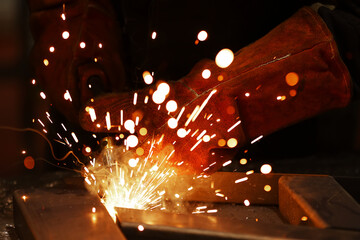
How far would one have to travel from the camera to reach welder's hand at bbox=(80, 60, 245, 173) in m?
1.51

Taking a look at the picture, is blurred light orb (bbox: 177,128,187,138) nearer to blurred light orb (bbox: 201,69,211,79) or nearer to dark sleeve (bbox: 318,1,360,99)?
blurred light orb (bbox: 201,69,211,79)

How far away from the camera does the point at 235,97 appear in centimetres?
155

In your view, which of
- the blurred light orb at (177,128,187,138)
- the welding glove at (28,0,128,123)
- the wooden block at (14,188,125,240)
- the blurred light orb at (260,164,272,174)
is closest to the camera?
the wooden block at (14,188,125,240)

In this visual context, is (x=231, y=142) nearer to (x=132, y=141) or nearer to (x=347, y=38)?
(x=132, y=141)

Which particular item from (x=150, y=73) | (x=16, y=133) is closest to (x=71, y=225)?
(x=150, y=73)

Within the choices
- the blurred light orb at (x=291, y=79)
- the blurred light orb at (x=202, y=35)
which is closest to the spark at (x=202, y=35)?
the blurred light orb at (x=202, y=35)

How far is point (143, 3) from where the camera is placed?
2.07 meters

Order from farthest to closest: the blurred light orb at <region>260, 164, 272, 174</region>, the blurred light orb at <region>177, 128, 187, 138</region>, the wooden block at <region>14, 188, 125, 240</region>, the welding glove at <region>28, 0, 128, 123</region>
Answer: the blurred light orb at <region>260, 164, 272, 174</region>, the welding glove at <region>28, 0, 128, 123</region>, the blurred light orb at <region>177, 128, 187, 138</region>, the wooden block at <region>14, 188, 125, 240</region>

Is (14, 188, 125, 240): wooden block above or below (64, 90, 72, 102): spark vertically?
below

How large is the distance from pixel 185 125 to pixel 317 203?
456 mm

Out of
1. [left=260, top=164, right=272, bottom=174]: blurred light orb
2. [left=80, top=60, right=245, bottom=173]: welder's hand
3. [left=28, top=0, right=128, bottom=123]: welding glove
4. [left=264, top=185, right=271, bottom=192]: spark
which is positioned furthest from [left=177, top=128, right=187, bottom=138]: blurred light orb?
[left=260, top=164, right=272, bottom=174]: blurred light orb

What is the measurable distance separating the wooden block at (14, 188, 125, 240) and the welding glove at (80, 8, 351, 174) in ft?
0.93

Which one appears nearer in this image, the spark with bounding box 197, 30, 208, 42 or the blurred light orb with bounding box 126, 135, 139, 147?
the blurred light orb with bounding box 126, 135, 139, 147

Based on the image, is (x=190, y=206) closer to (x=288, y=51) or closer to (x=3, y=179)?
(x=288, y=51)
